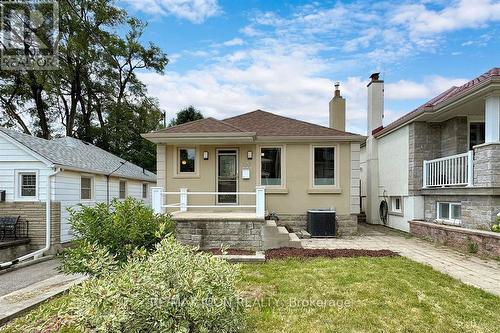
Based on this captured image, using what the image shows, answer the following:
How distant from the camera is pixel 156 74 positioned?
78.5 feet

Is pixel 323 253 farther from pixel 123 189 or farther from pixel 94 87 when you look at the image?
pixel 94 87

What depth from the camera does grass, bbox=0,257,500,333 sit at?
3.41 metres

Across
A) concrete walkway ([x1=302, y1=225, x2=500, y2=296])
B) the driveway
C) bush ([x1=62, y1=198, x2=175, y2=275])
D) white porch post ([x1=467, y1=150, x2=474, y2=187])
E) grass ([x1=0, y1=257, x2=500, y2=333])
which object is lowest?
the driveway

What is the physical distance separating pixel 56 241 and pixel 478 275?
1186 cm

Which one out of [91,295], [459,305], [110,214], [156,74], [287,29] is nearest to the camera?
[91,295]

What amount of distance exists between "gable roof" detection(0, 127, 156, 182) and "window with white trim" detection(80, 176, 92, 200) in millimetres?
477

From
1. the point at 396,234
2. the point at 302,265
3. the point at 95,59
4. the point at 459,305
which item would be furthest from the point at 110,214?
the point at 95,59

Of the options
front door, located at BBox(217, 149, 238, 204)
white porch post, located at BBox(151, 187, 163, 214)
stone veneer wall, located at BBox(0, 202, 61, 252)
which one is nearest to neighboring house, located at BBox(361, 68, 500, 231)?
front door, located at BBox(217, 149, 238, 204)

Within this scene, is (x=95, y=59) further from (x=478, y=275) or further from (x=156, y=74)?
(x=478, y=275)

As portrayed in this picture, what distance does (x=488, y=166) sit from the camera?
7.01 metres

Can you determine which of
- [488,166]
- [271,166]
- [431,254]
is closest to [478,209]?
[488,166]

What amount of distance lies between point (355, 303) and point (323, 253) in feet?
9.47

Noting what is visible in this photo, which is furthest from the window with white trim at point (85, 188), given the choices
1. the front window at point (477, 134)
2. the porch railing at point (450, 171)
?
the front window at point (477, 134)

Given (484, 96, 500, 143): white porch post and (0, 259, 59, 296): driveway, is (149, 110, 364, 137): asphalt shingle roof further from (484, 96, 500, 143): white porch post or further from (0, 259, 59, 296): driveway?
(0, 259, 59, 296): driveway
